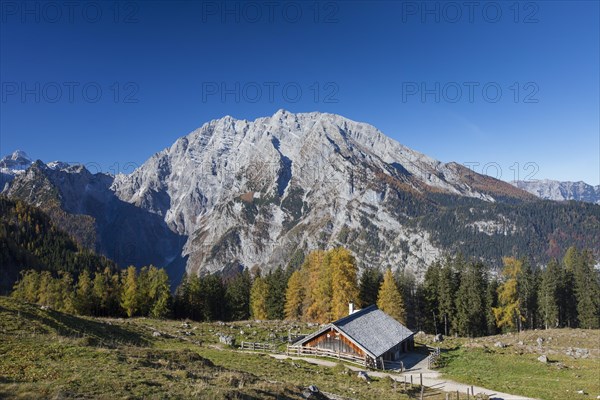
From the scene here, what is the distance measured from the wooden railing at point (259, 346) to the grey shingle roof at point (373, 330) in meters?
9.94

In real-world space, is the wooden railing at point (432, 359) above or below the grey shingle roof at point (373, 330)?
below

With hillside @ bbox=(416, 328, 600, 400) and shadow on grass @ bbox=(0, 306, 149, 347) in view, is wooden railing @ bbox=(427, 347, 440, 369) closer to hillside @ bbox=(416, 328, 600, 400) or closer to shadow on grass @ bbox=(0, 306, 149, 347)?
hillside @ bbox=(416, 328, 600, 400)

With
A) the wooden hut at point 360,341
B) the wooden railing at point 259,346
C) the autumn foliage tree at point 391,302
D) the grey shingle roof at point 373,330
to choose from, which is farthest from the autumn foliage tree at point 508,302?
the wooden railing at point 259,346

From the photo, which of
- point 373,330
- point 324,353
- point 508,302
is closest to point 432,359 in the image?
point 373,330

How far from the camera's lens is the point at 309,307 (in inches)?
3100

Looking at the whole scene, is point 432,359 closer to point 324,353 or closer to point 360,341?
point 360,341

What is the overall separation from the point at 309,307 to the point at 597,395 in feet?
170

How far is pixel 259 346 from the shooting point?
5447 centimetres

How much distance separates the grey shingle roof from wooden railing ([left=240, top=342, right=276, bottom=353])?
9.94 meters

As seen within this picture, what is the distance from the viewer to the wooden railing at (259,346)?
5338 centimetres

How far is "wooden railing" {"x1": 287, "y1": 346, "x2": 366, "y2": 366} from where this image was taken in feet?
160

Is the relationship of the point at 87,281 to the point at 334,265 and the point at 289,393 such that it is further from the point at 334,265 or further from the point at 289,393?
the point at 289,393

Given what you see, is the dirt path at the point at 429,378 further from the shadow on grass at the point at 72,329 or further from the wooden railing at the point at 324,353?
the shadow on grass at the point at 72,329

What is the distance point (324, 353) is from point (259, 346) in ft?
31.9
